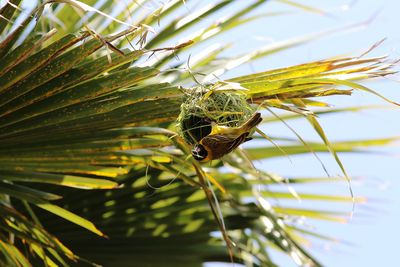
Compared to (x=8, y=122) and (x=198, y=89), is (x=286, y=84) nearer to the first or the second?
(x=198, y=89)

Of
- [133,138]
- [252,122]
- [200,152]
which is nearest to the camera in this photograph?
[252,122]

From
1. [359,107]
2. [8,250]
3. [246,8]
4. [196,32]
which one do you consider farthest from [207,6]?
[8,250]

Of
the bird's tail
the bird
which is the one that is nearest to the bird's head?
the bird

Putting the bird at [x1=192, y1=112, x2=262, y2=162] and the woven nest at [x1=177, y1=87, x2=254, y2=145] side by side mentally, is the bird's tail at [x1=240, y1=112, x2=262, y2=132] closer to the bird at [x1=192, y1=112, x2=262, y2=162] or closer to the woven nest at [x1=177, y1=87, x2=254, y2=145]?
the bird at [x1=192, y1=112, x2=262, y2=162]

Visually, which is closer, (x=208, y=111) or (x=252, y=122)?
(x=252, y=122)

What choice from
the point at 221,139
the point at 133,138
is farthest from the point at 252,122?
the point at 133,138

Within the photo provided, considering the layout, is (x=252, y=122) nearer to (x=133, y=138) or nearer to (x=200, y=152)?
(x=200, y=152)
